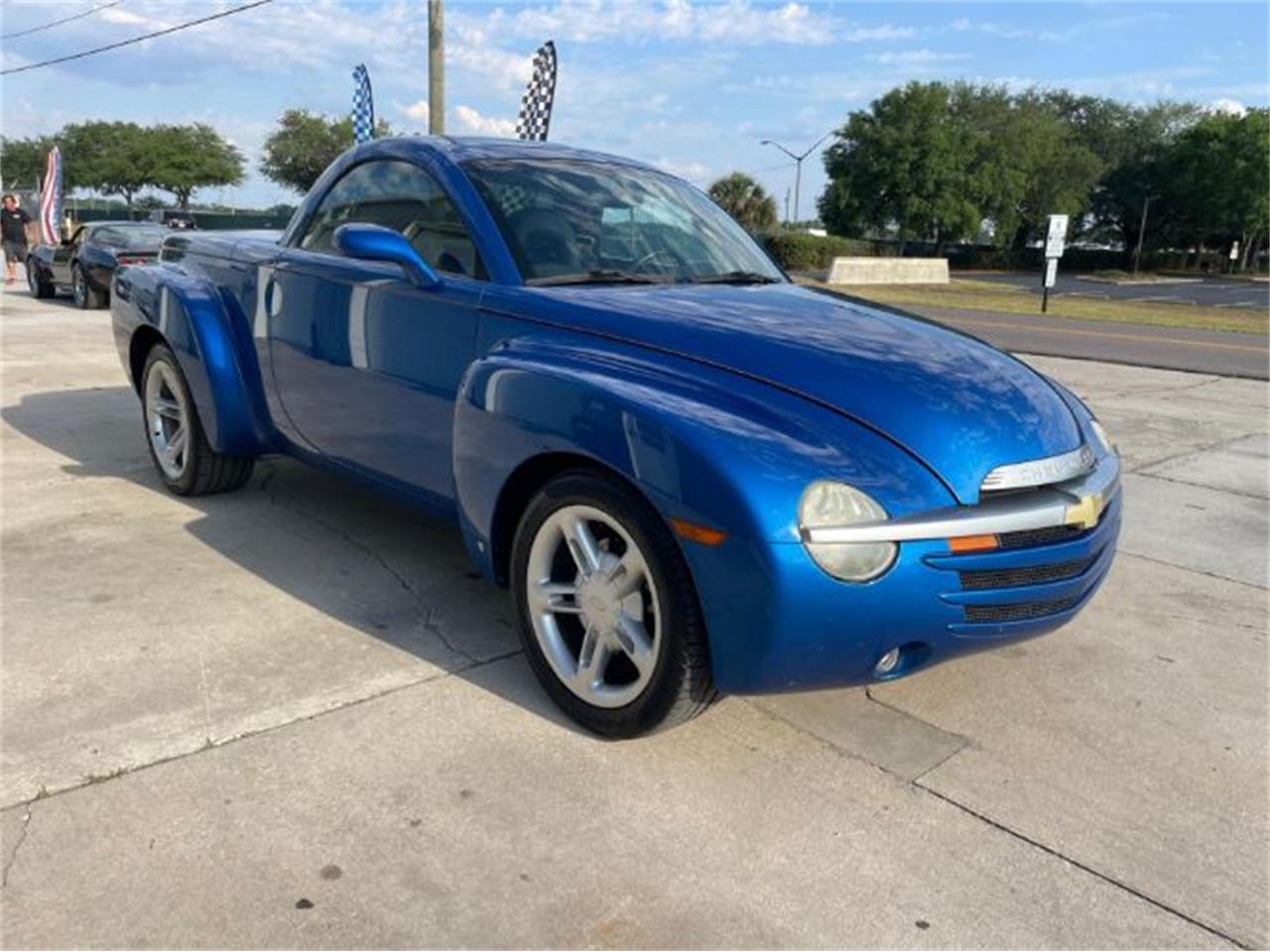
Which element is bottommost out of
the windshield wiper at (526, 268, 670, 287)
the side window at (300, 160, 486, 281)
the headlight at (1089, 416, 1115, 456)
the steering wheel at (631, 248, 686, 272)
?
the headlight at (1089, 416, 1115, 456)

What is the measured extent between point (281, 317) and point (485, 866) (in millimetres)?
2664

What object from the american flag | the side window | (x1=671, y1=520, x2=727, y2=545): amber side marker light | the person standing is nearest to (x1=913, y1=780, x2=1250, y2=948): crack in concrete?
(x1=671, y1=520, x2=727, y2=545): amber side marker light

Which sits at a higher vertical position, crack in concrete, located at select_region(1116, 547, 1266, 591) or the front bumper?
the front bumper

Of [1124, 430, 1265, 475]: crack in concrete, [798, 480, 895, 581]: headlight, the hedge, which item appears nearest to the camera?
[798, 480, 895, 581]: headlight

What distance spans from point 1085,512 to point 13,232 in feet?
68.4

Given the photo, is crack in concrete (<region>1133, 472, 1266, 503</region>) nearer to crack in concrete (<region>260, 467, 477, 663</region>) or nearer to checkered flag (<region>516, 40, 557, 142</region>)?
crack in concrete (<region>260, 467, 477, 663</region>)

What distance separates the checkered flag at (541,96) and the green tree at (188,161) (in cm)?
6041

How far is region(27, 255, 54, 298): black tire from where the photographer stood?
1655 cm

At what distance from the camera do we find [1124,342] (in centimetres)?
1543

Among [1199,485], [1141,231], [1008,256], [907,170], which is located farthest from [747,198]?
[1199,485]

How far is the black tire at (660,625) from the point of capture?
2512 millimetres

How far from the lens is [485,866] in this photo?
7.47 feet

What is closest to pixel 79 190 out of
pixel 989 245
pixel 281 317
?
pixel 989 245

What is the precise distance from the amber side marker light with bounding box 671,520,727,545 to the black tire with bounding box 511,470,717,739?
7 centimetres
